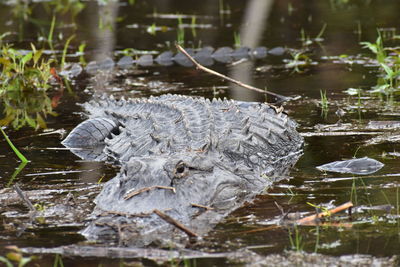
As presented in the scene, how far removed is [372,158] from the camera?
5918 millimetres

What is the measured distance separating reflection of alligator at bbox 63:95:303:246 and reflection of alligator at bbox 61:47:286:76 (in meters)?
2.48

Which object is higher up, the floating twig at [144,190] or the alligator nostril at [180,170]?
the alligator nostril at [180,170]

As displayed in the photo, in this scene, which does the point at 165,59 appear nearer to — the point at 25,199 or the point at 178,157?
the point at 178,157

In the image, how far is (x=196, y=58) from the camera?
10805 millimetres

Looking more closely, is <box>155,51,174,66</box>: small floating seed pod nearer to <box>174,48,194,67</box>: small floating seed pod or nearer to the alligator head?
<box>174,48,194,67</box>: small floating seed pod

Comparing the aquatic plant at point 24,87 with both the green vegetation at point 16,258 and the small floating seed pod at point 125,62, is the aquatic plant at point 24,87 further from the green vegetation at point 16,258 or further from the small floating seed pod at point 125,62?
the green vegetation at point 16,258

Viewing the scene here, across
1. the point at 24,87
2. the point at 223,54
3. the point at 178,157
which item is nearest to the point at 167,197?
the point at 178,157

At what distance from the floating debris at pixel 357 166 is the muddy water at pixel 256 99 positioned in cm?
11

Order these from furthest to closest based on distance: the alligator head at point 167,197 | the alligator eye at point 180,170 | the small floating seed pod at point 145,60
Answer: the small floating seed pod at point 145,60
the alligator eye at point 180,170
the alligator head at point 167,197

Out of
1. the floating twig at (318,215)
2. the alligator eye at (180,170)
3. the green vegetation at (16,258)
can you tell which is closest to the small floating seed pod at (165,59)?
the alligator eye at (180,170)

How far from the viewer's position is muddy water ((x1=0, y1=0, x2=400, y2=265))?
14.3 feet

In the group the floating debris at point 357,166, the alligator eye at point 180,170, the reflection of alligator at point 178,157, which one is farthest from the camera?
the floating debris at point 357,166

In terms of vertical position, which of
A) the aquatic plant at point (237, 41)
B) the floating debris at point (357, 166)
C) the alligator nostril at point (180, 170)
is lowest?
the floating debris at point (357, 166)

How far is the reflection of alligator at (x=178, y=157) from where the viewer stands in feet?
14.8
